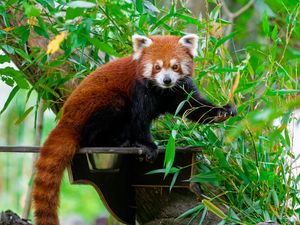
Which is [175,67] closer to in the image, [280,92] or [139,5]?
[139,5]

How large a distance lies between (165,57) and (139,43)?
165 millimetres

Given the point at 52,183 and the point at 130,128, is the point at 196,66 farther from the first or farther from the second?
the point at 52,183

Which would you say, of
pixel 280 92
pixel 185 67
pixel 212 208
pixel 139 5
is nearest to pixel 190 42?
pixel 185 67

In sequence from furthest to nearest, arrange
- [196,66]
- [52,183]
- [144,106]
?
[196,66]
[144,106]
[52,183]

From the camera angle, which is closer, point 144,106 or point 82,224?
point 144,106

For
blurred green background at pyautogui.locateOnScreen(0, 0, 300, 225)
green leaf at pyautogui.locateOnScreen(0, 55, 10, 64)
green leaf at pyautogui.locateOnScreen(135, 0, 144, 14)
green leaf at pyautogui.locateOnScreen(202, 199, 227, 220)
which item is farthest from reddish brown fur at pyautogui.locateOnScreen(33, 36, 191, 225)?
green leaf at pyautogui.locateOnScreen(202, 199, 227, 220)

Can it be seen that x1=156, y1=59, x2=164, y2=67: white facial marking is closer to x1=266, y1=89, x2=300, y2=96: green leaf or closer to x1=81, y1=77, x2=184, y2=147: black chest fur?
x1=81, y1=77, x2=184, y2=147: black chest fur

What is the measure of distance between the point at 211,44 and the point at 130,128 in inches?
24.6

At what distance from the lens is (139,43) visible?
2.91 meters

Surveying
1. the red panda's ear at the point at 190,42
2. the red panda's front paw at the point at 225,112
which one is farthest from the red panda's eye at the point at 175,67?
the red panda's front paw at the point at 225,112

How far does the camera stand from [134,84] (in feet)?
9.55

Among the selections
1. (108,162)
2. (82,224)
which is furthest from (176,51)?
(82,224)

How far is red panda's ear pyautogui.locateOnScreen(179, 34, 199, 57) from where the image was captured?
2.92 metres

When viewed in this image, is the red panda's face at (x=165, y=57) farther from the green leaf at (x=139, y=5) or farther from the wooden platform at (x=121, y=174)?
the wooden platform at (x=121, y=174)
